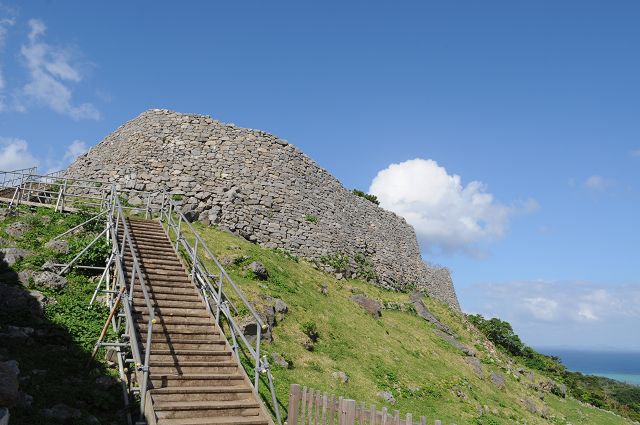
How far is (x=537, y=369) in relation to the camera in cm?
3409

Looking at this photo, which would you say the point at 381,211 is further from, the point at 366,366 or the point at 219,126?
the point at 366,366

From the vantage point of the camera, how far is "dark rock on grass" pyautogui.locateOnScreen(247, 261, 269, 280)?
1775 centimetres

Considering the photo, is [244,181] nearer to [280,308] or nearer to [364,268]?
[364,268]

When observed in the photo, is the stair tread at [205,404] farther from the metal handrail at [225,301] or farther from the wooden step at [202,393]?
the metal handrail at [225,301]

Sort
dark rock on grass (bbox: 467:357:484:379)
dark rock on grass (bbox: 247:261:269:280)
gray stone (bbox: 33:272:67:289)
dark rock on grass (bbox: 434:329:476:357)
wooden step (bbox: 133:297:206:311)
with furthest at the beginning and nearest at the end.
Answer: dark rock on grass (bbox: 434:329:476:357) < dark rock on grass (bbox: 467:357:484:379) < dark rock on grass (bbox: 247:261:269:280) < gray stone (bbox: 33:272:67:289) < wooden step (bbox: 133:297:206:311)

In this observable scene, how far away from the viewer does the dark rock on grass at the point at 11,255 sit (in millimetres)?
12988

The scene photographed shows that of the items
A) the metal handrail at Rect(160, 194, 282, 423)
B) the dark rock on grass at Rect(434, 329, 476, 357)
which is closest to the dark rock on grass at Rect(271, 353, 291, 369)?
the metal handrail at Rect(160, 194, 282, 423)

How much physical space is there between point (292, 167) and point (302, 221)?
13.2ft

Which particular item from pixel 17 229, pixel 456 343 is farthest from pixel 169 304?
pixel 456 343

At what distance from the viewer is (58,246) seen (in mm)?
14406

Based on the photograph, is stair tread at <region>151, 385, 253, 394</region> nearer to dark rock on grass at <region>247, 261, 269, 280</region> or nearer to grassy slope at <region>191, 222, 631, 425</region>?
grassy slope at <region>191, 222, 631, 425</region>

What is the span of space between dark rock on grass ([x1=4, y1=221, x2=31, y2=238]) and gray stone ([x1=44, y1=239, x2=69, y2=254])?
1.44 meters

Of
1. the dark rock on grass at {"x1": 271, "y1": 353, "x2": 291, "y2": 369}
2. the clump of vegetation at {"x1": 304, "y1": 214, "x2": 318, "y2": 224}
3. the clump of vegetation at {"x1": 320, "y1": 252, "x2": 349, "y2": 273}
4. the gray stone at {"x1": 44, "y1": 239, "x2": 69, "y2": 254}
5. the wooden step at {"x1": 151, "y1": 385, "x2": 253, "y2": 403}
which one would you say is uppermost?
the clump of vegetation at {"x1": 304, "y1": 214, "x2": 318, "y2": 224}

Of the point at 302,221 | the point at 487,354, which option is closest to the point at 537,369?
the point at 487,354
